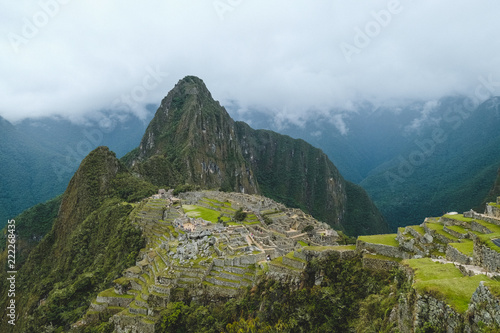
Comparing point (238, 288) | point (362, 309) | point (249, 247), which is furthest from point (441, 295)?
point (249, 247)

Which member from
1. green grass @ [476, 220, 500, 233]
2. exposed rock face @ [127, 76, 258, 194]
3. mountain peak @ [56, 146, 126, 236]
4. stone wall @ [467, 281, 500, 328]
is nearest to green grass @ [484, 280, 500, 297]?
stone wall @ [467, 281, 500, 328]

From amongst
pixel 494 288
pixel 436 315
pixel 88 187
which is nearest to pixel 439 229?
pixel 436 315

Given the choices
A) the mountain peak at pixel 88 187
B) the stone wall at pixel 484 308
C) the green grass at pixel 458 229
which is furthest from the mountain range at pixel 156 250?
the stone wall at pixel 484 308

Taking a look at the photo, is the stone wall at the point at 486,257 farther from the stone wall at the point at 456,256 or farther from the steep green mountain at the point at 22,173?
the steep green mountain at the point at 22,173

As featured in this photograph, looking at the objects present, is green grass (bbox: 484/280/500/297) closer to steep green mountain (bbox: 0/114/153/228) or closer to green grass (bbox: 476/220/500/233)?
green grass (bbox: 476/220/500/233)

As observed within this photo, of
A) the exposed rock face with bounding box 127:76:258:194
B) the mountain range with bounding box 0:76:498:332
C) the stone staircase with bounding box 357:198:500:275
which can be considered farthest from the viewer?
the exposed rock face with bounding box 127:76:258:194
